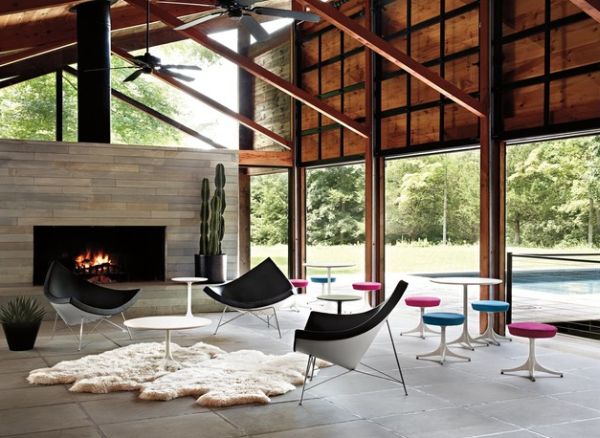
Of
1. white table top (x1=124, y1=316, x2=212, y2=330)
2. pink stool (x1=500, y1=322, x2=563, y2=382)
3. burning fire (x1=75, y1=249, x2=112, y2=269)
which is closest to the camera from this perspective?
pink stool (x1=500, y1=322, x2=563, y2=382)

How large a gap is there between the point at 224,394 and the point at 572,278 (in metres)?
6.77

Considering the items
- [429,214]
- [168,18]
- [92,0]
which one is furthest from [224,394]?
[92,0]

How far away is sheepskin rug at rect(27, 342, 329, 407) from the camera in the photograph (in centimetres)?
500

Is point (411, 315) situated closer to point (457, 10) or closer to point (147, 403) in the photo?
point (457, 10)

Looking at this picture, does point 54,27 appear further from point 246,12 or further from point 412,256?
point 412,256

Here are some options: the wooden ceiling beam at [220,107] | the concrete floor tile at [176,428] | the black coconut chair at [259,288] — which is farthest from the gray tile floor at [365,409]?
the wooden ceiling beam at [220,107]

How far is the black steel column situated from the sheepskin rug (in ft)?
13.5

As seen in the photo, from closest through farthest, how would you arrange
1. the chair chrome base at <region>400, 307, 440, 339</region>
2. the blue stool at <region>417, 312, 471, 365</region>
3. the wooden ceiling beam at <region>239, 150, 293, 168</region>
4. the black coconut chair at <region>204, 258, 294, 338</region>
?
1. the blue stool at <region>417, 312, 471, 365</region>
2. the chair chrome base at <region>400, 307, 440, 339</region>
3. the black coconut chair at <region>204, 258, 294, 338</region>
4. the wooden ceiling beam at <region>239, 150, 293, 168</region>

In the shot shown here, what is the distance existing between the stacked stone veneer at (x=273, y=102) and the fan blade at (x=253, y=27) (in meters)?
5.12

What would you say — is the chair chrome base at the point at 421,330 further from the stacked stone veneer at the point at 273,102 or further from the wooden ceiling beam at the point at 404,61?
the stacked stone veneer at the point at 273,102

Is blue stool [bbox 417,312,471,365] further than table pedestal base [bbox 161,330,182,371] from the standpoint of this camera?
Yes

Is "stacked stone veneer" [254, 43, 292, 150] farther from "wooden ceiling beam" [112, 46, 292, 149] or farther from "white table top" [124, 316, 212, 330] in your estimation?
"white table top" [124, 316, 212, 330]

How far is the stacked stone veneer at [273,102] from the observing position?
39.8 ft

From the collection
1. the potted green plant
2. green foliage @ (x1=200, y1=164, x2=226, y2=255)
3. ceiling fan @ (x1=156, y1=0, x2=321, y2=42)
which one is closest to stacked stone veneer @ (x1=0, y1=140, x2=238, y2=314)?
green foliage @ (x1=200, y1=164, x2=226, y2=255)
